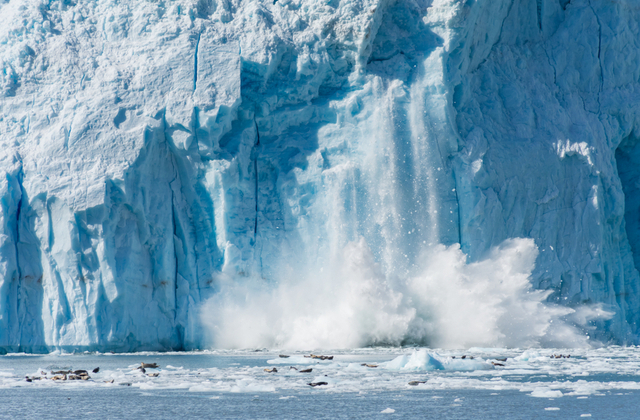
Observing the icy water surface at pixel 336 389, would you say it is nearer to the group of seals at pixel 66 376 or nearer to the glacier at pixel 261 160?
the group of seals at pixel 66 376

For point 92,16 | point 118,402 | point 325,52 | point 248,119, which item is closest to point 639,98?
point 325,52

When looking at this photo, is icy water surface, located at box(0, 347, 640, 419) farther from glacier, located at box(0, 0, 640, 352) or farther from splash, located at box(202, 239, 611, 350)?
glacier, located at box(0, 0, 640, 352)

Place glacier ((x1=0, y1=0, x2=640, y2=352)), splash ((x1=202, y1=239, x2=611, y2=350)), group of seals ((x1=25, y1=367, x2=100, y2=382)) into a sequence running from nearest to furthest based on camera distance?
group of seals ((x1=25, y1=367, x2=100, y2=382)), glacier ((x1=0, y1=0, x2=640, y2=352)), splash ((x1=202, y1=239, x2=611, y2=350))

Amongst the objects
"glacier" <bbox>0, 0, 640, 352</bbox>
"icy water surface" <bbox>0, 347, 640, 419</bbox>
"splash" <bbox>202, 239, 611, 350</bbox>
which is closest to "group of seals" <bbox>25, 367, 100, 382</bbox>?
"icy water surface" <bbox>0, 347, 640, 419</bbox>

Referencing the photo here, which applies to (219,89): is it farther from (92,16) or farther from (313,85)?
(92,16)

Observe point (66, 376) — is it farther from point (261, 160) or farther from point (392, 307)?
point (261, 160)

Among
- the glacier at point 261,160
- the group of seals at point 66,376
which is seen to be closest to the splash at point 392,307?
the glacier at point 261,160

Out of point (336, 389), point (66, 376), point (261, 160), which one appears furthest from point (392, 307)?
point (66, 376)
